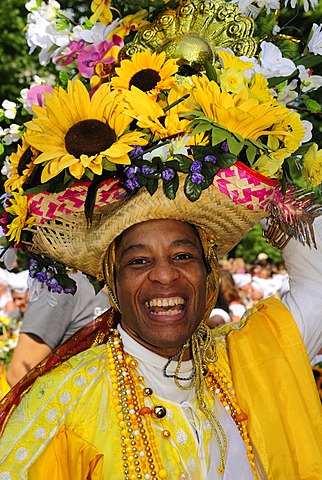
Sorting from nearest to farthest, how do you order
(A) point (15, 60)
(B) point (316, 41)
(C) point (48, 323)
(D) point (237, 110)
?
(D) point (237, 110)
(B) point (316, 41)
(C) point (48, 323)
(A) point (15, 60)

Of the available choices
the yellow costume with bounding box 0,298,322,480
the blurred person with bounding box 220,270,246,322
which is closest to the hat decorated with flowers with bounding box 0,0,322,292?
the yellow costume with bounding box 0,298,322,480

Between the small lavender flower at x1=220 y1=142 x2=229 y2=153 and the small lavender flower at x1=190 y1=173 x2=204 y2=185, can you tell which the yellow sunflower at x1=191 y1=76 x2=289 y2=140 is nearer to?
the small lavender flower at x1=220 y1=142 x2=229 y2=153

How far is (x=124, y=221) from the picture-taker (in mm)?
3012

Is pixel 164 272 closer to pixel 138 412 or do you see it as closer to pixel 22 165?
pixel 138 412

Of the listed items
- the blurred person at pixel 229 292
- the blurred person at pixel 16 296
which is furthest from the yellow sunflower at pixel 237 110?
the blurred person at pixel 16 296

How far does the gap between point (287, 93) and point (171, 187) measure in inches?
24.3

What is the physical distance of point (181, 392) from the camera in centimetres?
320

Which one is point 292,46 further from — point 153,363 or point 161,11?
point 153,363

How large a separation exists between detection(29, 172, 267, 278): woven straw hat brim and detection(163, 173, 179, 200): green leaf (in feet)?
0.13

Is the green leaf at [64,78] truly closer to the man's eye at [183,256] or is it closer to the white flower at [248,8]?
the white flower at [248,8]

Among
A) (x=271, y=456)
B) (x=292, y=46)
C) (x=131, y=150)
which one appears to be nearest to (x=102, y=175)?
(x=131, y=150)

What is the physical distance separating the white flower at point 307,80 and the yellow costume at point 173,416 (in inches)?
33.3

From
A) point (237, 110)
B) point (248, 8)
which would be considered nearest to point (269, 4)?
point (248, 8)

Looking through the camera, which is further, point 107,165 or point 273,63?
point 273,63
